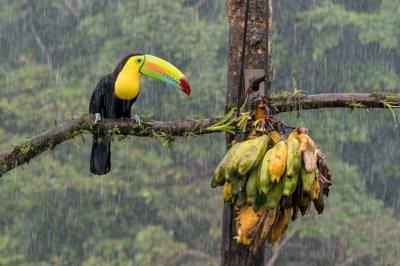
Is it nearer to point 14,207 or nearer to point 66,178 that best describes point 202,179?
point 66,178

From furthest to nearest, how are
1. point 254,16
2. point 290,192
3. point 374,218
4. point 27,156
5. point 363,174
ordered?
point 363,174, point 374,218, point 27,156, point 254,16, point 290,192

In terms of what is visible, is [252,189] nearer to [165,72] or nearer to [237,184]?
[237,184]

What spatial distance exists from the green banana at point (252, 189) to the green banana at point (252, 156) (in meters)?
0.01

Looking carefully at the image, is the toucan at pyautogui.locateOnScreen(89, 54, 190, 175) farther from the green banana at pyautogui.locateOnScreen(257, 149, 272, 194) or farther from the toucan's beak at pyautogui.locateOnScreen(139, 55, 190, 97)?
the green banana at pyautogui.locateOnScreen(257, 149, 272, 194)

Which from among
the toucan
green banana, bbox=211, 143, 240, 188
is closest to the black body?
the toucan

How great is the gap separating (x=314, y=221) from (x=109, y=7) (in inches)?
186

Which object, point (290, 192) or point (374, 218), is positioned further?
point (374, 218)

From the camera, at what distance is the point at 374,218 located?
9.29m

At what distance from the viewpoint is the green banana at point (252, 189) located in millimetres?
1170

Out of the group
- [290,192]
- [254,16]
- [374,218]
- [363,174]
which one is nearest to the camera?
[290,192]

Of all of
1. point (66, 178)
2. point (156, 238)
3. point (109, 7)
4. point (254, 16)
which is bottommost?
point (156, 238)

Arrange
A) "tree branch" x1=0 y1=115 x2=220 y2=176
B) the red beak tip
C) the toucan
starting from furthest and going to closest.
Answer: the toucan, the red beak tip, "tree branch" x1=0 y1=115 x2=220 y2=176

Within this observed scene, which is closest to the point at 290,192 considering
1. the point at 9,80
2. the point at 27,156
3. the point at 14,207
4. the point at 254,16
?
the point at 254,16

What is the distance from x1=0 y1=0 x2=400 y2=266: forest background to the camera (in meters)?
9.41
